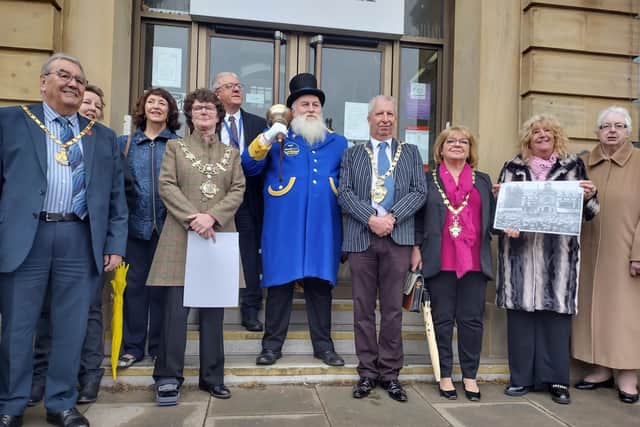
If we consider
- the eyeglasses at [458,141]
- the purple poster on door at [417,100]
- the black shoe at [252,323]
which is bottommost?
the black shoe at [252,323]

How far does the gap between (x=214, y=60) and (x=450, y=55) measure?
259cm

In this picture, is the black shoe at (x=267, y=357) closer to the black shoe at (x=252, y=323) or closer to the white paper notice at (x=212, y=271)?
the black shoe at (x=252, y=323)

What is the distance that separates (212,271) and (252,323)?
3.55 feet

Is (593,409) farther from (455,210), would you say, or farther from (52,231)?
(52,231)

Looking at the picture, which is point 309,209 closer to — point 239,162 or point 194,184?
point 239,162

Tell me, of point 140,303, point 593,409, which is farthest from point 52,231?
point 593,409

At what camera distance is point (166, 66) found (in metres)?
5.20

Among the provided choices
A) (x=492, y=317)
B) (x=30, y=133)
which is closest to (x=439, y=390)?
(x=492, y=317)

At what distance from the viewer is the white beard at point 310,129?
149 inches

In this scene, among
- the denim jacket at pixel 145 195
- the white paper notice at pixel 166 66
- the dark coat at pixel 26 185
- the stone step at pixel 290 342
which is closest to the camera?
the dark coat at pixel 26 185

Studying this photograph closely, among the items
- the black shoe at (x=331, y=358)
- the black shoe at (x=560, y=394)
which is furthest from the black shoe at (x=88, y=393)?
the black shoe at (x=560, y=394)

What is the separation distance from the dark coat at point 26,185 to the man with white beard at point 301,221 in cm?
110

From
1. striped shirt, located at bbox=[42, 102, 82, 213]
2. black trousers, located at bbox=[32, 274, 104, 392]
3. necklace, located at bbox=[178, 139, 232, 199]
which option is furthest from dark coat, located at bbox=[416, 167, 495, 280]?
striped shirt, located at bbox=[42, 102, 82, 213]

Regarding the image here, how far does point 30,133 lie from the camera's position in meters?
2.83
